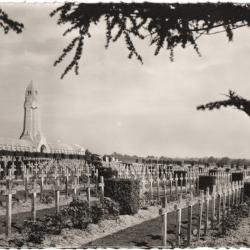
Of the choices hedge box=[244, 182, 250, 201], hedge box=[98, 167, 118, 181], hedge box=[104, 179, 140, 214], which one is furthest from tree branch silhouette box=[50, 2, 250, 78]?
hedge box=[98, 167, 118, 181]

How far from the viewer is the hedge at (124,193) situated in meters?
16.4

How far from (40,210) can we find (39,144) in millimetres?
45407

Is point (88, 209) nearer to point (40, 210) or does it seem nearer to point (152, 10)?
point (40, 210)

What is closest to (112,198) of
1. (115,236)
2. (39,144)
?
(115,236)

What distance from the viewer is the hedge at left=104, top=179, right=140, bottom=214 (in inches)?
644

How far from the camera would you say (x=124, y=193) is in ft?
53.9

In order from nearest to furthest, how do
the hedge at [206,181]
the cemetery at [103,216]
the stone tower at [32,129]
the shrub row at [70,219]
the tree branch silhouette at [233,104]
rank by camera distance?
1. the tree branch silhouette at [233,104]
2. the shrub row at [70,219]
3. the cemetery at [103,216]
4. the hedge at [206,181]
5. the stone tower at [32,129]

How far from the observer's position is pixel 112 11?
577 centimetres

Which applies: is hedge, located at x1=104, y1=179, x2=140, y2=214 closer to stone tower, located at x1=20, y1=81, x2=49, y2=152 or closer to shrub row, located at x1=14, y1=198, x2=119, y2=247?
shrub row, located at x1=14, y1=198, x2=119, y2=247

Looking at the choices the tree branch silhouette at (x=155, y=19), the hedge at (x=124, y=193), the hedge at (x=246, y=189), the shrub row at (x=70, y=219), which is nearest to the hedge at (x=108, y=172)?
the hedge at (x=246, y=189)

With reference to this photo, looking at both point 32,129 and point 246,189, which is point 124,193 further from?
point 32,129

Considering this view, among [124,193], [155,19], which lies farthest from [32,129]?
[155,19]

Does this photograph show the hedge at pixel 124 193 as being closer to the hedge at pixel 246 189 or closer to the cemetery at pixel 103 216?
the cemetery at pixel 103 216

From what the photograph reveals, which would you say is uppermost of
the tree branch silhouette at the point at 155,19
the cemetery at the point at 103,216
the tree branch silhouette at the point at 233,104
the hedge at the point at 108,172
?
the tree branch silhouette at the point at 155,19
